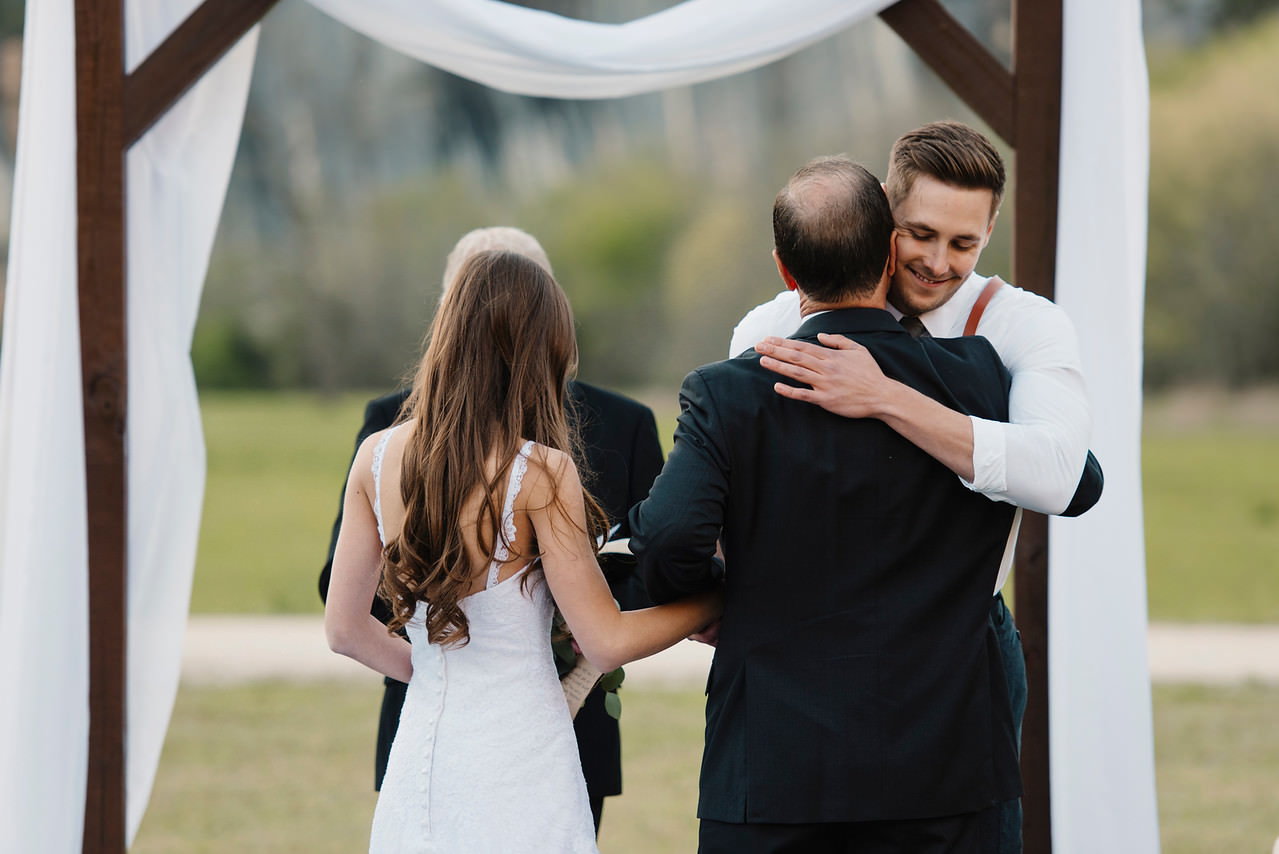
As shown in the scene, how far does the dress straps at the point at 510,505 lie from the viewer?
6.66ft

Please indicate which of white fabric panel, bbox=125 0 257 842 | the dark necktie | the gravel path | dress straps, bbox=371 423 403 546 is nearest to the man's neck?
the dark necktie

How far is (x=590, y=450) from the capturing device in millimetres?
2918

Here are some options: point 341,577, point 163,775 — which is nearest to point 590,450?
point 341,577

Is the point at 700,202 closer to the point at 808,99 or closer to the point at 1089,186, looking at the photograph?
the point at 808,99

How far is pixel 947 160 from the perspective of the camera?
2119 millimetres

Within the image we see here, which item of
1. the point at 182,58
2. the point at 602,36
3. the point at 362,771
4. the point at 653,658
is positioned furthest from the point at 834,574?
the point at 653,658

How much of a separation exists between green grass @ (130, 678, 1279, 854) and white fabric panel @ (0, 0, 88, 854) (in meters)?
2.11

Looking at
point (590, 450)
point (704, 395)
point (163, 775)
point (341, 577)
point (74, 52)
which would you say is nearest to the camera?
point (704, 395)

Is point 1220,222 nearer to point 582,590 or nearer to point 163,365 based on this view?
point 163,365

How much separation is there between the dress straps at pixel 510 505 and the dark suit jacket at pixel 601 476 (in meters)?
0.74

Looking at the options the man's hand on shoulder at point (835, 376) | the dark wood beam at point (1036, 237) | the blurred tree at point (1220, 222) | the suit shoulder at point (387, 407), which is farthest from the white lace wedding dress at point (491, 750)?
the blurred tree at point (1220, 222)

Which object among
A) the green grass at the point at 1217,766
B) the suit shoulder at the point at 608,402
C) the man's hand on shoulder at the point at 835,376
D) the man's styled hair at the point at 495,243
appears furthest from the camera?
the green grass at the point at 1217,766

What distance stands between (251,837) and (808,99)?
2544 centimetres

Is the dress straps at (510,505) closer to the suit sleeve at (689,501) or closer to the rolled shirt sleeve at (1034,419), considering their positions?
the suit sleeve at (689,501)
